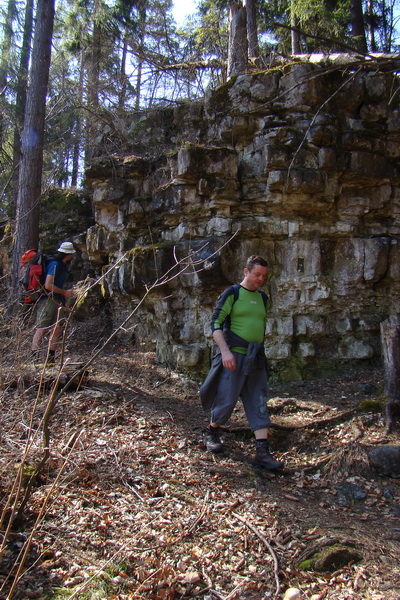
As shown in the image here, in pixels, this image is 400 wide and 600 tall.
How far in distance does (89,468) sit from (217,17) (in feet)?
53.4

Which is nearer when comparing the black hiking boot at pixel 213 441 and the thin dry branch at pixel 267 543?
the thin dry branch at pixel 267 543

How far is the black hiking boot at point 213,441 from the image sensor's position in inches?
178

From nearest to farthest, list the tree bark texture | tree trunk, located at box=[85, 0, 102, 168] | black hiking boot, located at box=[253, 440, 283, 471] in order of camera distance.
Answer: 1. black hiking boot, located at box=[253, 440, 283, 471]
2. the tree bark texture
3. tree trunk, located at box=[85, 0, 102, 168]

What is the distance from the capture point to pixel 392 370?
5277 mm

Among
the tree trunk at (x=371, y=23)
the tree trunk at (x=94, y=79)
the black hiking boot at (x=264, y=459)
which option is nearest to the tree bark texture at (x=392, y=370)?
the black hiking boot at (x=264, y=459)

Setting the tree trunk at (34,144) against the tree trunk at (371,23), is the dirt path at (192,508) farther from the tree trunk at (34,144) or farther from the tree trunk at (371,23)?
the tree trunk at (371,23)

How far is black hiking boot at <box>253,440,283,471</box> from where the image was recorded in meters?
4.27

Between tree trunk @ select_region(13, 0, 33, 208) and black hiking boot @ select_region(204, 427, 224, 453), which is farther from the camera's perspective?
tree trunk @ select_region(13, 0, 33, 208)

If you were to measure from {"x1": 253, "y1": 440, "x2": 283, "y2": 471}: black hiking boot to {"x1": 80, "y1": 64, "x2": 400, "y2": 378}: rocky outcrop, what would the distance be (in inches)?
124

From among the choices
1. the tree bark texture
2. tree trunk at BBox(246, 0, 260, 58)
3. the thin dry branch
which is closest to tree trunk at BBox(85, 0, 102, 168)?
tree trunk at BBox(246, 0, 260, 58)

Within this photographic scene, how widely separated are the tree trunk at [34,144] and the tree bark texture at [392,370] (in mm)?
6879

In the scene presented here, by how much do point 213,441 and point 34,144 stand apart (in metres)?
7.42

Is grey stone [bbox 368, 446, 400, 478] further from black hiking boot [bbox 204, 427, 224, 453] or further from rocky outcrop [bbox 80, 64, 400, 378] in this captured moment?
rocky outcrop [bbox 80, 64, 400, 378]

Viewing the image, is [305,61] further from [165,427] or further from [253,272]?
[165,427]
